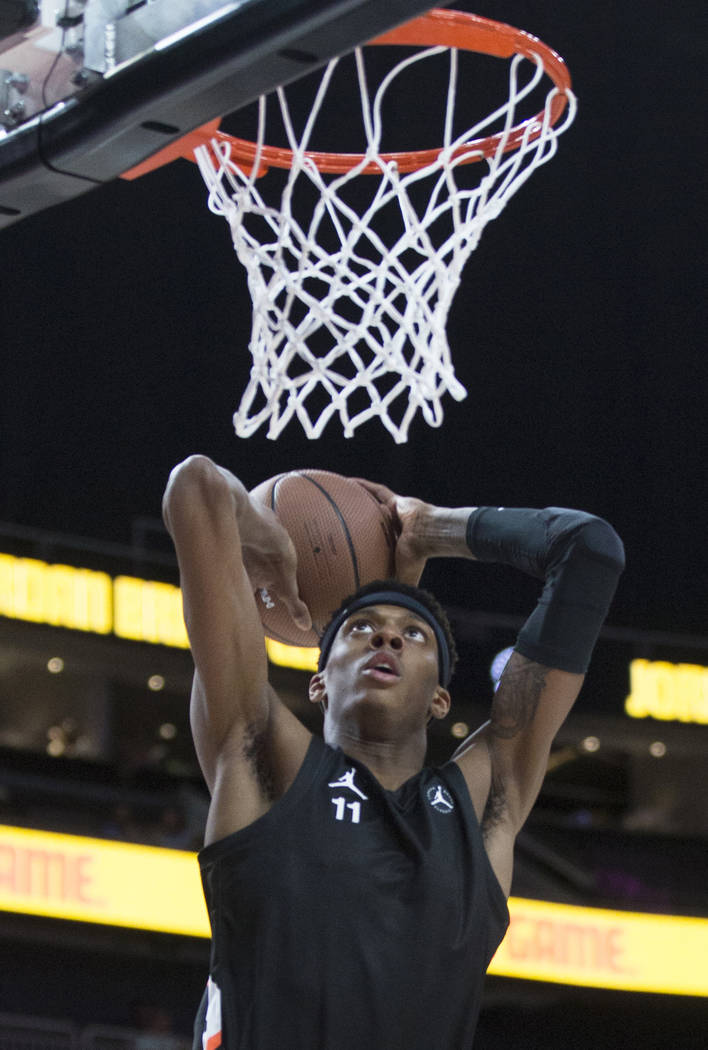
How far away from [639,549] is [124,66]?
12.0m

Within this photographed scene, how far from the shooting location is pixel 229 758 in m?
2.48

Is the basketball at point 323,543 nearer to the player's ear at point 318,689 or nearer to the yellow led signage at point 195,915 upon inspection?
the player's ear at point 318,689

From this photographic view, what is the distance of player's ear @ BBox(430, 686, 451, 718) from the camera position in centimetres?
272

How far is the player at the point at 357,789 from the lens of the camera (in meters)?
2.30

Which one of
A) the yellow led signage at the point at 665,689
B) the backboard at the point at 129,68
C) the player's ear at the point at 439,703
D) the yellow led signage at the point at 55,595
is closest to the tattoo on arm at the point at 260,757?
the player's ear at the point at 439,703

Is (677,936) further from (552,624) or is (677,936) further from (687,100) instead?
(552,624)

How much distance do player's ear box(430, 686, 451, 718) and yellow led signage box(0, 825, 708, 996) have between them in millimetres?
6925

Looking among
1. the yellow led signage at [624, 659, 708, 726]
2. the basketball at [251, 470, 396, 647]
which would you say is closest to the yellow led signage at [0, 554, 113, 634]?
the yellow led signage at [624, 659, 708, 726]

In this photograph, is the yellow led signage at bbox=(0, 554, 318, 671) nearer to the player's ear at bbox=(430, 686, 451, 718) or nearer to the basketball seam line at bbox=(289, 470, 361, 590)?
the basketball seam line at bbox=(289, 470, 361, 590)

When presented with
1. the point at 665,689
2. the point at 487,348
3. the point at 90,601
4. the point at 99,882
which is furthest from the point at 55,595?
the point at 665,689

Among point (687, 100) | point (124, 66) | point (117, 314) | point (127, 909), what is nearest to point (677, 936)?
point (127, 909)

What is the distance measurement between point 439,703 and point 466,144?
1472mm

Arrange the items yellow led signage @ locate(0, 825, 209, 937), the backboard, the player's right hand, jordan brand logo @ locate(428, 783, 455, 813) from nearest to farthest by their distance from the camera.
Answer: the backboard → jordan brand logo @ locate(428, 783, 455, 813) → the player's right hand → yellow led signage @ locate(0, 825, 209, 937)

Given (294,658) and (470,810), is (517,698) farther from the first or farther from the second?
(294,658)
